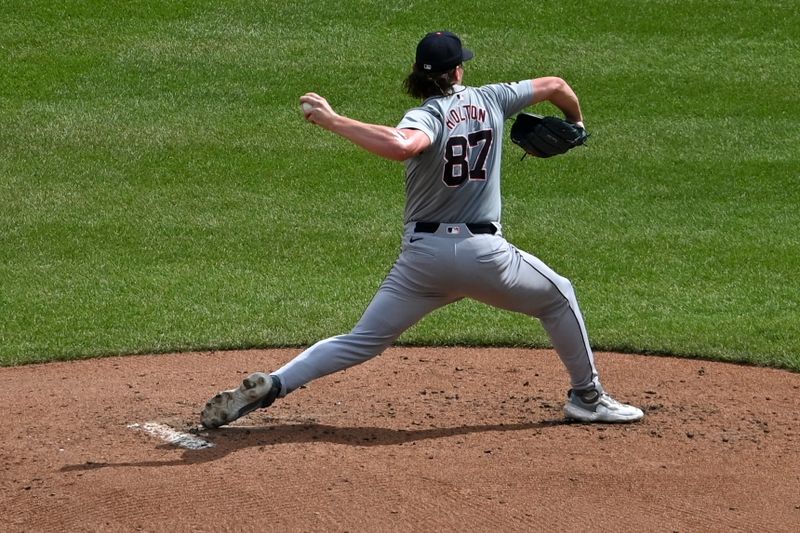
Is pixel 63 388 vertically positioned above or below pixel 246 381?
below

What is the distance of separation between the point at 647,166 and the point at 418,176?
228 inches

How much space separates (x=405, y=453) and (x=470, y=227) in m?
1.04

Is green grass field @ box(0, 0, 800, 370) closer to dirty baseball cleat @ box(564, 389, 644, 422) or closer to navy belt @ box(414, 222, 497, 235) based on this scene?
dirty baseball cleat @ box(564, 389, 644, 422)

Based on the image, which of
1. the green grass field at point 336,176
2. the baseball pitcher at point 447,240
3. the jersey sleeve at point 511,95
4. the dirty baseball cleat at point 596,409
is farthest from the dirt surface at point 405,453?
the jersey sleeve at point 511,95

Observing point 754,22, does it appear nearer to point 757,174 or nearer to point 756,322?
point 757,174

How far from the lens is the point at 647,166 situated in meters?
10.6

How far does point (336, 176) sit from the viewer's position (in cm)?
1035

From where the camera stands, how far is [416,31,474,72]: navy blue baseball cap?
16.7 ft

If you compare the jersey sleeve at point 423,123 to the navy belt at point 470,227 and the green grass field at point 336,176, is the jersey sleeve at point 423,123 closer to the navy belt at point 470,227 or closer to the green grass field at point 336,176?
the navy belt at point 470,227

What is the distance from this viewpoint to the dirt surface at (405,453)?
461 cm

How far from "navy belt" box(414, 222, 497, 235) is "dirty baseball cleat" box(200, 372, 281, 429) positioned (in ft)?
3.09

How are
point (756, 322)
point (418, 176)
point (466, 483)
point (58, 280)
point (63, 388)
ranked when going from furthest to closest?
point (58, 280)
point (756, 322)
point (63, 388)
point (418, 176)
point (466, 483)

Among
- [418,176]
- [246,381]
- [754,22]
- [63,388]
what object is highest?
[754,22]

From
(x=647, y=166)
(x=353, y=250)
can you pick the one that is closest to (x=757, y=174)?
(x=647, y=166)
